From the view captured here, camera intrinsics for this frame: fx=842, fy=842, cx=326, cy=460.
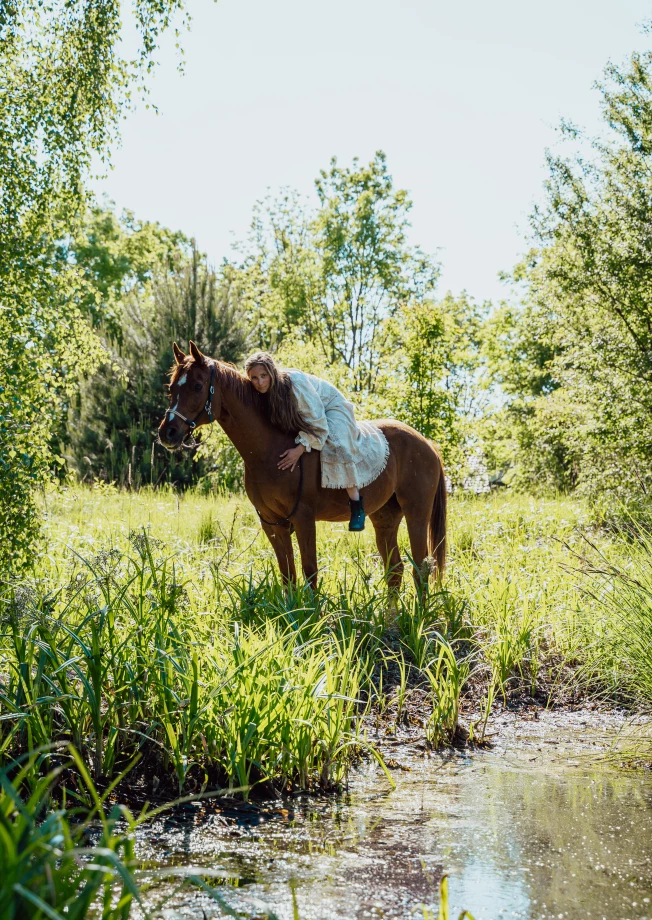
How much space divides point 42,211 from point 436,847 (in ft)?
20.2

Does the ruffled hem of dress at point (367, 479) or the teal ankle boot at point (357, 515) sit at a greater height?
the ruffled hem of dress at point (367, 479)

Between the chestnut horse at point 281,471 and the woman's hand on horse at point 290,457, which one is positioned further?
the woman's hand on horse at point 290,457

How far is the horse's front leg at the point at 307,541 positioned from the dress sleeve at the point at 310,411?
20.4 inches

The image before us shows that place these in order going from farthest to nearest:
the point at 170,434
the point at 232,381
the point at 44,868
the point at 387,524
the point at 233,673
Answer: the point at 387,524 → the point at 232,381 → the point at 170,434 → the point at 233,673 → the point at 44,868

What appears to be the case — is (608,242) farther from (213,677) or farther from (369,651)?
(213,677)

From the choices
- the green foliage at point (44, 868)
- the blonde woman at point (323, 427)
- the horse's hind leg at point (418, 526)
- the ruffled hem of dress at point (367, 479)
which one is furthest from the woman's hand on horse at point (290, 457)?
the green foliage at point (44, 868)

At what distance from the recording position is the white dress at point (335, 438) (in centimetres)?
619

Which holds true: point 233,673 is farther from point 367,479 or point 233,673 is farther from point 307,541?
point 367,479

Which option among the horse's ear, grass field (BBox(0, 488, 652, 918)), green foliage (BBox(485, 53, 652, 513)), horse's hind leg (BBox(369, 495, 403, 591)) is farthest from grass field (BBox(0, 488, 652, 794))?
green foliage (BBox(485, 53, 652, 513))

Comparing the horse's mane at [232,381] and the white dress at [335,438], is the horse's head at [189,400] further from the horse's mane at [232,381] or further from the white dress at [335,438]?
Result: the white dress at [335,438]

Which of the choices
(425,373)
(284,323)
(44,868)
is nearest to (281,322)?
(284,323)

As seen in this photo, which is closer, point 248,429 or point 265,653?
point 265,653

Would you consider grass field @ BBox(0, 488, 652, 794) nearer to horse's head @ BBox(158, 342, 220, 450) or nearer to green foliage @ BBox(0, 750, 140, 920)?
horse's head @ BBox(158, 342, 220, 450)

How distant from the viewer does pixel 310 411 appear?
242 inches
